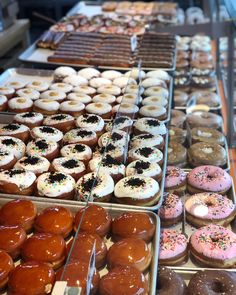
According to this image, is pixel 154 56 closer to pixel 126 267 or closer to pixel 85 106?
pixel 85 106

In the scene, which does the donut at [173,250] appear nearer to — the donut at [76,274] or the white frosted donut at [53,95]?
the donut at [76,274]

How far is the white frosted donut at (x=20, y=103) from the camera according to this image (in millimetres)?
2889

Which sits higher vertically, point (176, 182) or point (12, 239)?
point (12, 239)

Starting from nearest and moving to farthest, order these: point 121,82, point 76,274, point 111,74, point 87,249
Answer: point 76,274, point 87,249, point 121,82, point 111,74

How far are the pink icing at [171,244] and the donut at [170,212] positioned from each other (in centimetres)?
12

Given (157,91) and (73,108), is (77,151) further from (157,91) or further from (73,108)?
(157,91)

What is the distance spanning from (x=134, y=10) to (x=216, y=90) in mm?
1844

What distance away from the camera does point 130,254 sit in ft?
5.61

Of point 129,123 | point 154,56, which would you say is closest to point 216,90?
point 154,56

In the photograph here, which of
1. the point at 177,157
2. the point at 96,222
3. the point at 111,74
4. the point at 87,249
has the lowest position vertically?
the point at 177,157

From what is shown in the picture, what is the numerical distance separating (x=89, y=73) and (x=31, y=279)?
2.11 m

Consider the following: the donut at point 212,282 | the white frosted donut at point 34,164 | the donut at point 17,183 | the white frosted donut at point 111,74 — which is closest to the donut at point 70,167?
the white frosted donut at point 34,164

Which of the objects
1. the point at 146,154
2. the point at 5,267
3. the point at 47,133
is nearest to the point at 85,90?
the point at 47,133

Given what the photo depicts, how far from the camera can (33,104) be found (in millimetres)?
2953
